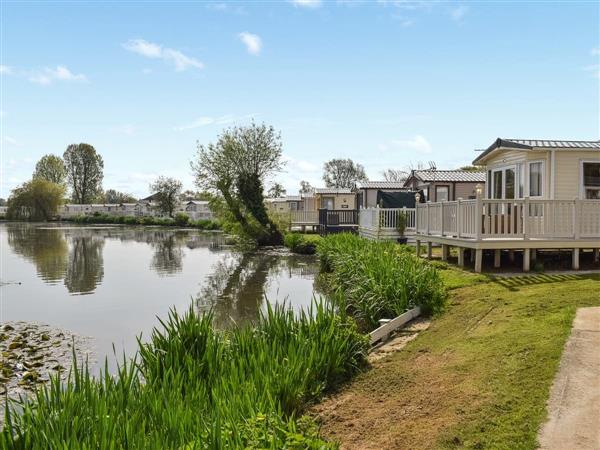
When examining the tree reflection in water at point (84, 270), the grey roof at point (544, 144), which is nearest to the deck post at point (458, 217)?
the grey roof at point (544, 144)

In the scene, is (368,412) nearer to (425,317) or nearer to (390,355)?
(390,355)

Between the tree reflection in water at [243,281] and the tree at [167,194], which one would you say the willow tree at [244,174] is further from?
the tree at [167,194]

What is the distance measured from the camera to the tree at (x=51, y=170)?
102 metres

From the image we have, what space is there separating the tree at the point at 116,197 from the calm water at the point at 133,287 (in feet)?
288

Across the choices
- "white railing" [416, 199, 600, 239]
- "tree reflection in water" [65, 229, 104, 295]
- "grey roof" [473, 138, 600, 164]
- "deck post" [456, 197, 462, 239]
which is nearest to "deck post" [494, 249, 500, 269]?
"white railing" [416, 199, 600, 239]

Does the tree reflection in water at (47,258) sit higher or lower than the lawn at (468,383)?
lower

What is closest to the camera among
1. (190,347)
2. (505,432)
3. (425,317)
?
(505,432)

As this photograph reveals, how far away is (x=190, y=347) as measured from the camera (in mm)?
7125

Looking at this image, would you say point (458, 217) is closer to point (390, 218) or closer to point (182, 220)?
point (390, 218)

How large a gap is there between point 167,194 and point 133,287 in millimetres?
67449

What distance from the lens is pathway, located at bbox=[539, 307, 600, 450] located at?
4.29m

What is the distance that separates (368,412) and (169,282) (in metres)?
15.5

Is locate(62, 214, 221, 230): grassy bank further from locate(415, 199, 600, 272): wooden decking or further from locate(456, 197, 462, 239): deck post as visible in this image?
locate(415, 199, 600, 272): wooden decking

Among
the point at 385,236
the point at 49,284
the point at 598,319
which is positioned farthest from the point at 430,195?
the point at 598,319
